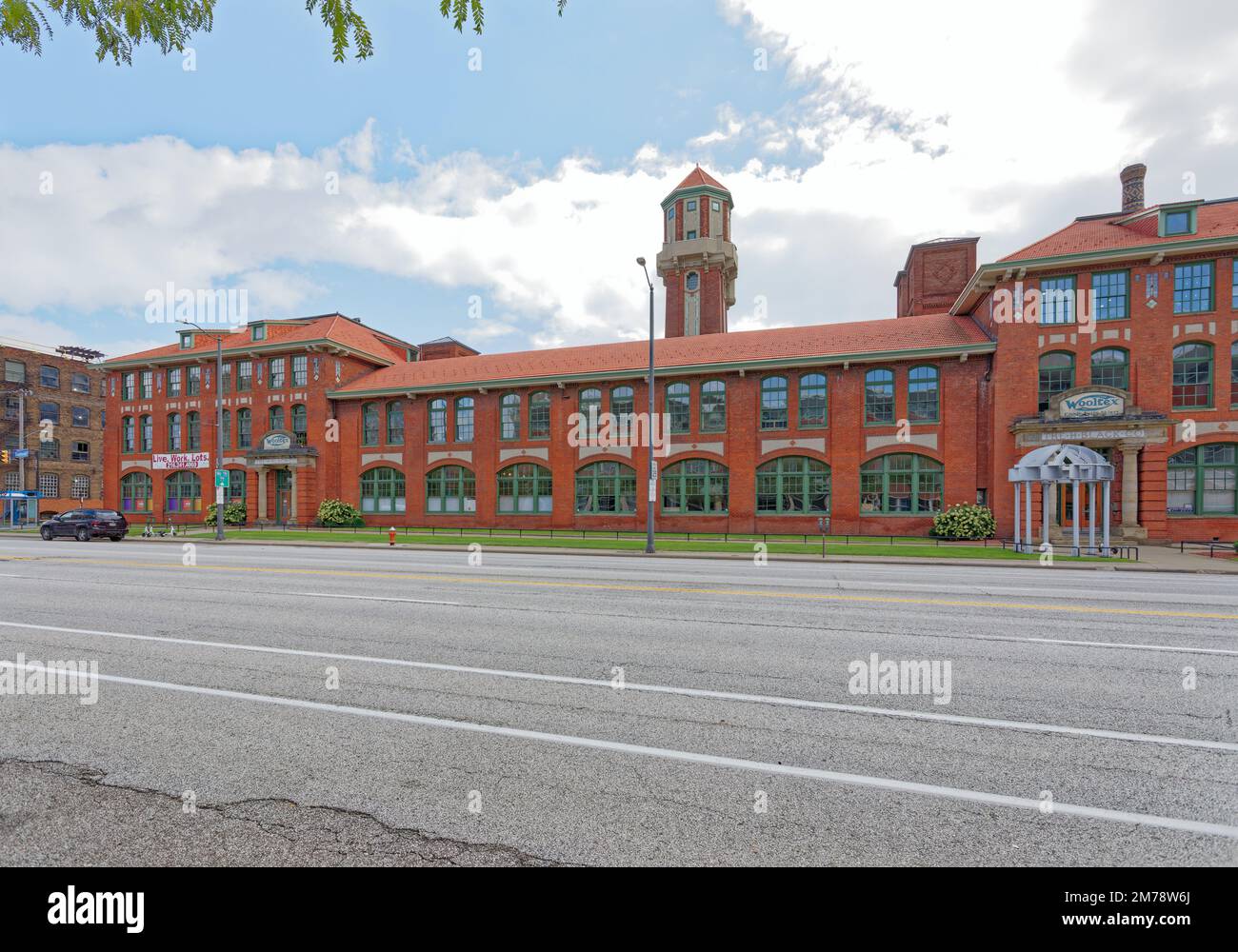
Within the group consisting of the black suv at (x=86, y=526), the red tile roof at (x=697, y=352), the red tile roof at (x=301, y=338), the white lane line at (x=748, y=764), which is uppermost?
the red tile roof at (x=301, y=338)

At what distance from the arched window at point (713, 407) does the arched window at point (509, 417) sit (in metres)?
11.3

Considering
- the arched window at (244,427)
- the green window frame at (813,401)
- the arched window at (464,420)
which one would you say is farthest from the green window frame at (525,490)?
the arched window at (244,427)

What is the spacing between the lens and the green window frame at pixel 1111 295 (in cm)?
2448

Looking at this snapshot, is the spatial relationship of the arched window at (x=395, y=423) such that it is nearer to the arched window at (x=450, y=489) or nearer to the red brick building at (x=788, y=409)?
the red brick building at (x=788, y=409)

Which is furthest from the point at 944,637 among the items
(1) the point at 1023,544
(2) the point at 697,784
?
(1) the point at 1023,544

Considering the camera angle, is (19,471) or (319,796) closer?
(319,796)

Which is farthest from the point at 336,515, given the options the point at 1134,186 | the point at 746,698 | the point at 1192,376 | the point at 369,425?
the point at 1134,186

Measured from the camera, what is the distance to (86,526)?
1148 inches

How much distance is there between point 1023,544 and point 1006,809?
74.6 ft

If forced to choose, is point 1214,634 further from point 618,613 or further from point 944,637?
point 618,613

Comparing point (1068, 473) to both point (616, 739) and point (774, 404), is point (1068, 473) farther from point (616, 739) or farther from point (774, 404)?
point (616, 739)

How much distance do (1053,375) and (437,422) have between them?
3312cm

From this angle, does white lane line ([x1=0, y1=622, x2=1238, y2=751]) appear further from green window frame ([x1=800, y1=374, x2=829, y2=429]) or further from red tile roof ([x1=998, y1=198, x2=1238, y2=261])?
red tile roof ([x1=998, y1=198, x2=1238, y2=261])

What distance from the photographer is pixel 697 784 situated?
137 inches
